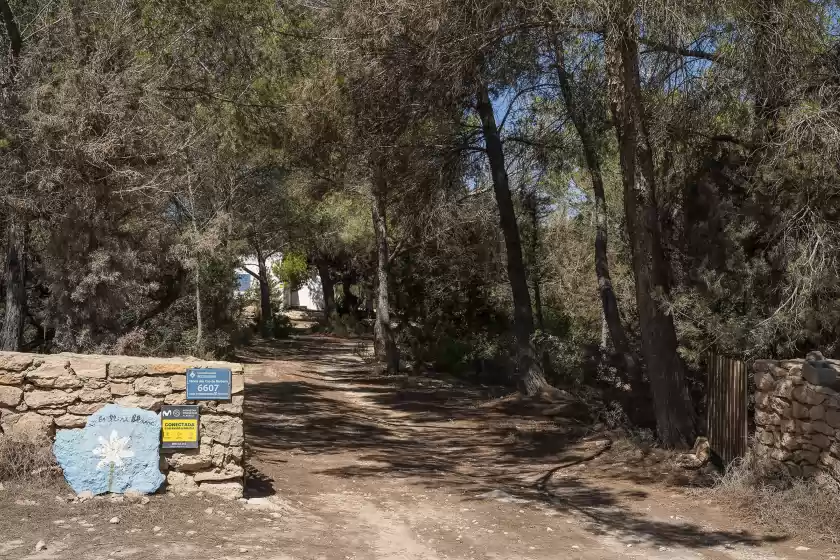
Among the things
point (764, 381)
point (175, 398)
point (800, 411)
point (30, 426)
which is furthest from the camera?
point (764, 381)

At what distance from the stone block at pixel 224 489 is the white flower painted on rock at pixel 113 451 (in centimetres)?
78

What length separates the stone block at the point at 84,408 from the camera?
810cm

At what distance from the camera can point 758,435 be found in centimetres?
1029

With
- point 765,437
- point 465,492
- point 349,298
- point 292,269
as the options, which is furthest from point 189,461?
point 292,269

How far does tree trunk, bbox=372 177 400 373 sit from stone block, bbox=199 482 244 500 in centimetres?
1430

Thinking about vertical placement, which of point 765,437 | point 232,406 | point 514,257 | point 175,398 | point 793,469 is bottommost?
point 793,469

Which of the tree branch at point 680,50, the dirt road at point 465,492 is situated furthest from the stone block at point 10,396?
the tree branch at point 680,50

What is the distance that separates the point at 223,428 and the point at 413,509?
2.28 m

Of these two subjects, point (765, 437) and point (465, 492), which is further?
point (465, 492)

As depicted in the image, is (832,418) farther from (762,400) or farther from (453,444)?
(453,444)

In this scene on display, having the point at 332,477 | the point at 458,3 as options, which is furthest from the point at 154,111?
the point at 332,477

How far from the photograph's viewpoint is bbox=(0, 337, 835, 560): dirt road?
706cm

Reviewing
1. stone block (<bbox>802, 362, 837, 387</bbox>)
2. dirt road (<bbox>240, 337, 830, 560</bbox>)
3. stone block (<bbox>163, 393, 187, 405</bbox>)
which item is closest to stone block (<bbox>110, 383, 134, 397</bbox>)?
stone block (<bbox>163, 393, 187, 405</bbox>)

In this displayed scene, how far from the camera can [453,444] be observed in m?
14.4
